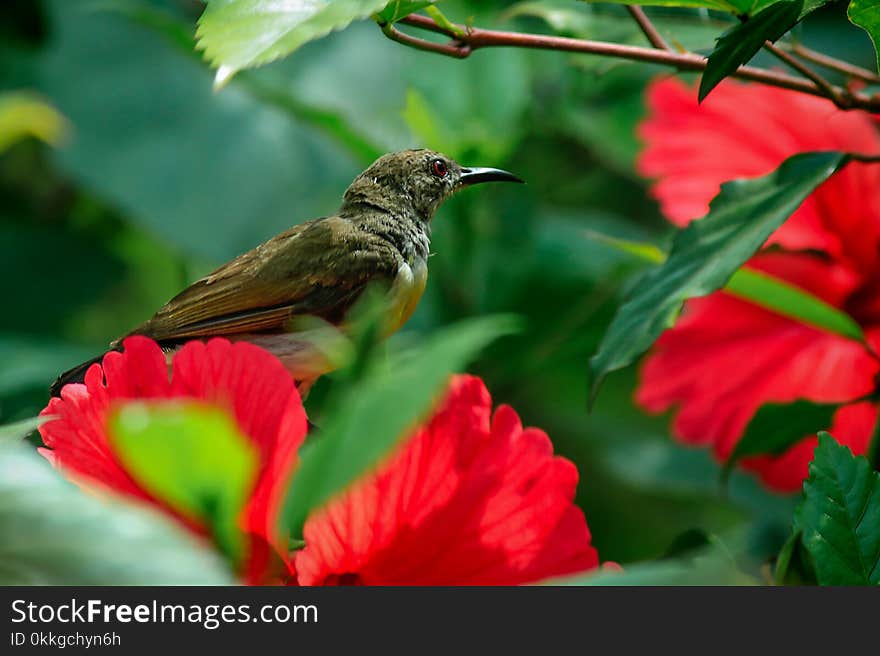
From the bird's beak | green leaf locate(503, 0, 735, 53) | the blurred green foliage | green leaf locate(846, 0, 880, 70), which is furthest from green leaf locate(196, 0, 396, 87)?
the blurred green foliage

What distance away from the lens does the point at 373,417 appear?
1.17 feet

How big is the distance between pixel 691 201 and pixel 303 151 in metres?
1.27

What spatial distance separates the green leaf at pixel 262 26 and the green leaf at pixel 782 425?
0.54 meters

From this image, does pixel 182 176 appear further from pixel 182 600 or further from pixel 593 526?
pixel 182 600

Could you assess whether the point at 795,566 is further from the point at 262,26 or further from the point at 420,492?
the point at 262,26

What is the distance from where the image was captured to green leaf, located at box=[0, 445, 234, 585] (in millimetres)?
359

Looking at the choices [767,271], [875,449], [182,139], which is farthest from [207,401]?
[182,139]

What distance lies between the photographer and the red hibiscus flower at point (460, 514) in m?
0.54

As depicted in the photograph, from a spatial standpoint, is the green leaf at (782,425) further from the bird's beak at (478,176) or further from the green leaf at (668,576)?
the green leaf at (668,576)

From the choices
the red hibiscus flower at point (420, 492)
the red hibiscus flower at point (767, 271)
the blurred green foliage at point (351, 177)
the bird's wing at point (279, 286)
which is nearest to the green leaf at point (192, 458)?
the red hibiscus flower at point (420, 492)

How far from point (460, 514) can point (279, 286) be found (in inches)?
19.1

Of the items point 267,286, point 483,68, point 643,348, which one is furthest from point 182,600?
A: point 483,68

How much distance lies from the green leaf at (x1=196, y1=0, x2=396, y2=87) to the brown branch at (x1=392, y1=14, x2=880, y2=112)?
107 mm

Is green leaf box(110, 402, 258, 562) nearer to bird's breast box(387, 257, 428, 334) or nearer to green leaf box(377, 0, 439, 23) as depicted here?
green leaf box(377, 0, 439, 23)
